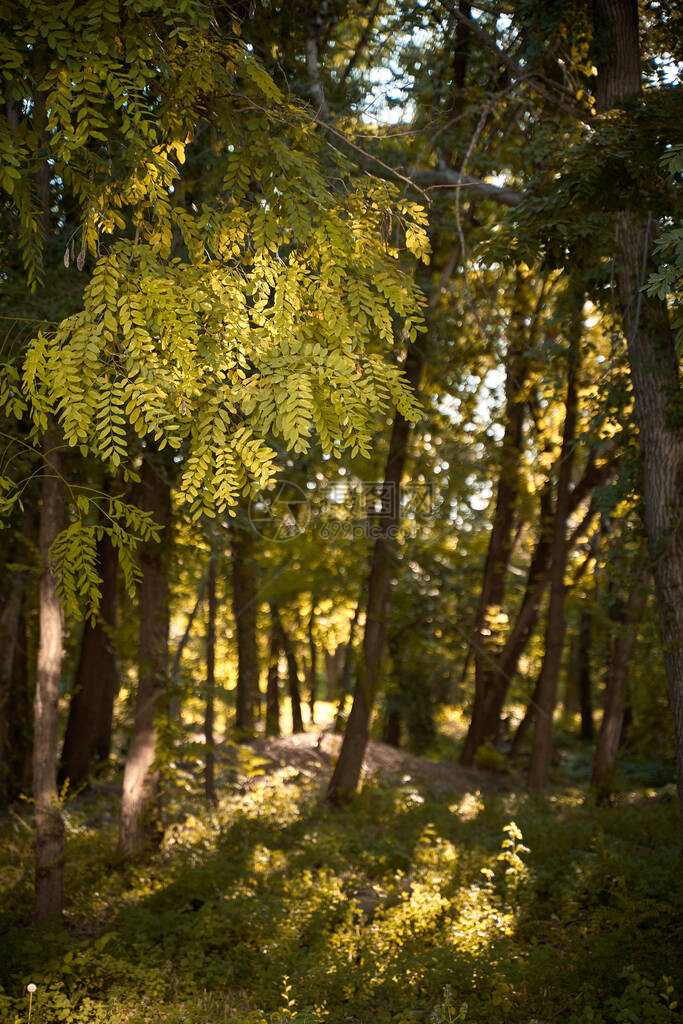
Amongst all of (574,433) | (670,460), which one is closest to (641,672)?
(574,433)

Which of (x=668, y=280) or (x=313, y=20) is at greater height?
(x=313, y=20)

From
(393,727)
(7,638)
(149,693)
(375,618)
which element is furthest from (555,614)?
(393,727)

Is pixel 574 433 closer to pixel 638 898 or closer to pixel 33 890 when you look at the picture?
pixel 638 898

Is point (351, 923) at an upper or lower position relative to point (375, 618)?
lower

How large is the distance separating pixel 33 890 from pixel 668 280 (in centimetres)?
781

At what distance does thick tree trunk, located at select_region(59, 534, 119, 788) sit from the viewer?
472 inches

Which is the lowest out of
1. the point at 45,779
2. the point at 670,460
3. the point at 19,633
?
the point at 45,779

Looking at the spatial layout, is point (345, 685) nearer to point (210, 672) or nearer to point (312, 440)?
point (210, 672)

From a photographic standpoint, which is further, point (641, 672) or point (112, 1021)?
point (641, 672)

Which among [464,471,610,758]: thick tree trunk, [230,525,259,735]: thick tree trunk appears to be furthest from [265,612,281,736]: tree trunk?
[464,471,610,758]: thick tree trunk

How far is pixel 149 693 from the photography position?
9055mm

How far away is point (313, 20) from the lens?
8141mm

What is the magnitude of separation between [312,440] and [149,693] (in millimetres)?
3630

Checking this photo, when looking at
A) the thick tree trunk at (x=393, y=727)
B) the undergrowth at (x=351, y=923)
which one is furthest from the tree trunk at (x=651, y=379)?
the thick tree trunk at (x=393, y=727)
